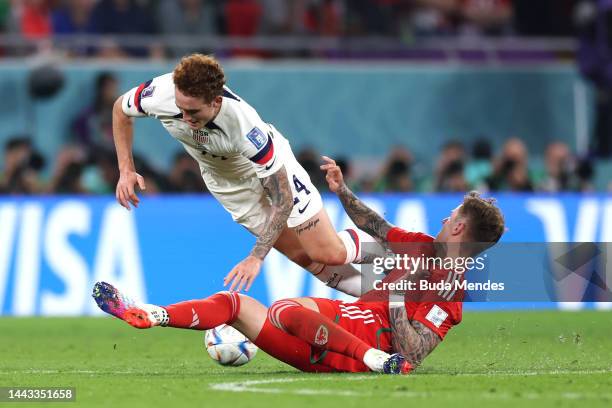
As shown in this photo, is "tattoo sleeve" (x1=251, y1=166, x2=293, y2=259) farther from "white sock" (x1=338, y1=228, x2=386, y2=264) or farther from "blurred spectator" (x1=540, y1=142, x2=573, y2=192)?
"blurred spectator" (x1=540, y1=142, x2=573, y2=192)

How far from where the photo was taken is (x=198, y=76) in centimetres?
835

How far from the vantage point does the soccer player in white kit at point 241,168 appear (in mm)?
8430

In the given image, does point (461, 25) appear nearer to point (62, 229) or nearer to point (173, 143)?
point (173, 143)

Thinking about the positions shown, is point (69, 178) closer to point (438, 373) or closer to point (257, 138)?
point (257, 138)

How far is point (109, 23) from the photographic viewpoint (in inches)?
703

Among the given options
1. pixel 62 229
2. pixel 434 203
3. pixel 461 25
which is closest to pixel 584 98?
pixel 461 25

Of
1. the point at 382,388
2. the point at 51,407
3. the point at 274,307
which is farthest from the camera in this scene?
the point at 274,307

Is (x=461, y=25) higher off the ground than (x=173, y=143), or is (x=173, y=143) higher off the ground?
(x=461, y=25)

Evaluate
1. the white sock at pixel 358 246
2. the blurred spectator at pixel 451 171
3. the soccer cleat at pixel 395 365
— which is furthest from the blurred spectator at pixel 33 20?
the soccer cleat at pixel 395 365

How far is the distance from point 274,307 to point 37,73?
9963 millimetres

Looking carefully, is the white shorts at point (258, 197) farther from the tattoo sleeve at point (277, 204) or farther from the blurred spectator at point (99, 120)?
the blurred spectator at point (99, 120)

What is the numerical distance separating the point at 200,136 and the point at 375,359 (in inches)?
78.6

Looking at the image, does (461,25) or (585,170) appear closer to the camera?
(585,170)

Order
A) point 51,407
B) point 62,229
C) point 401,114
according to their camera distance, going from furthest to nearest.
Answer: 1. point 401,114
2. point 62,229
3. point 51,407
